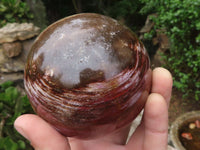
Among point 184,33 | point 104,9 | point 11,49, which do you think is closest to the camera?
point 184,33

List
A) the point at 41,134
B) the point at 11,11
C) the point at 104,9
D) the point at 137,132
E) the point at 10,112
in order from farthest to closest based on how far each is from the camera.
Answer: the point at 104,9
the point at 11,11
the point at 10,112
the point at 137,132
the point at 41,134

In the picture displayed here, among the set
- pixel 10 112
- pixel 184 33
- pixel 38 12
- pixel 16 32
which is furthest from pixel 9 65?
pixel 184 33

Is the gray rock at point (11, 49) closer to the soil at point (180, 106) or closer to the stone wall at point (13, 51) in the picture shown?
the stone wall at point (13, 51)

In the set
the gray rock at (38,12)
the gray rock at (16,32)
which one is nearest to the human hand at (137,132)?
the gray rock at (16,32)

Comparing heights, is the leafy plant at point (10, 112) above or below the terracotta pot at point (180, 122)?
above

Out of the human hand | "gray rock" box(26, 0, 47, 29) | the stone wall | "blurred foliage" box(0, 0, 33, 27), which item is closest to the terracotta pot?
the human hand

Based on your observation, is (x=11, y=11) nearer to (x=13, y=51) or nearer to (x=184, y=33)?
(x=13, y=51)
